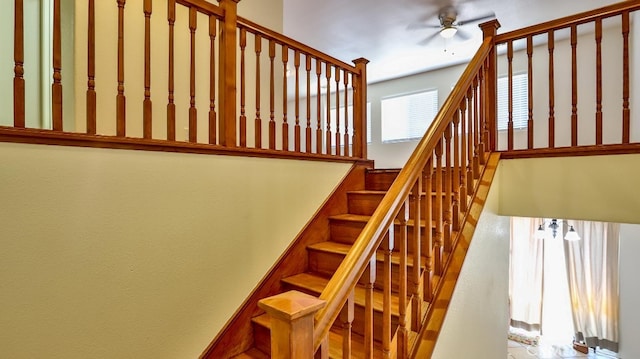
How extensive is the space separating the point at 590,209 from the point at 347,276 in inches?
67.7

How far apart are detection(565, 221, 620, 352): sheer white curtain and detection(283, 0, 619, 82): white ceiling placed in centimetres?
316

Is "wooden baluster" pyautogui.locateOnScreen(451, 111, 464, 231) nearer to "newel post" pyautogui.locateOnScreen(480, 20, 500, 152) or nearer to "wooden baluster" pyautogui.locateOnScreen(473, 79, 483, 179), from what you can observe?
"wooden baluster" pyautogui.locateOnScreen(473, 79, 483, 179)

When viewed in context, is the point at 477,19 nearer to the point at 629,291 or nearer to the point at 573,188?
the point at 573,188

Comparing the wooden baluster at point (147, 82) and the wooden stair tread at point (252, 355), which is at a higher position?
the wooden baluster at point (147, 82)

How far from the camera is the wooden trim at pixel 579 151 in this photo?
1.81 meters

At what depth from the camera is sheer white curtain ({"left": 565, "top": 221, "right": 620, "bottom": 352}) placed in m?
4.74

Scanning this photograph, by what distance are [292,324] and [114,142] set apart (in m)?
1.18

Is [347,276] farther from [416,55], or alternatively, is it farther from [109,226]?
[416,55]

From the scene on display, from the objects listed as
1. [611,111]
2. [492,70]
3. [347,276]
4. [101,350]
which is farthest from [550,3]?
[101,350]

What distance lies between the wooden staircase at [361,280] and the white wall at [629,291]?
310cm

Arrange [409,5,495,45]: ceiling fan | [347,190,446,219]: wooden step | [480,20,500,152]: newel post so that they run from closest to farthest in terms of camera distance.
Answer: [480,20,500,152]: newel post
[347,190,446,219]: wooden step
[409,5,495,45]: ceiling fan

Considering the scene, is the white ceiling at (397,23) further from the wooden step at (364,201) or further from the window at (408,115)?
the wooden step at (364,201)

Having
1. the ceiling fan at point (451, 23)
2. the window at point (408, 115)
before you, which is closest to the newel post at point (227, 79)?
the ceiling fan at point (451, 23)

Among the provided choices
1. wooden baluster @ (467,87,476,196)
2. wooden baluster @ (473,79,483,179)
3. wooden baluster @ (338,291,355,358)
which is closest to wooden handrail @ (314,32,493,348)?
wooden baluster @ (338,291,355,358)
